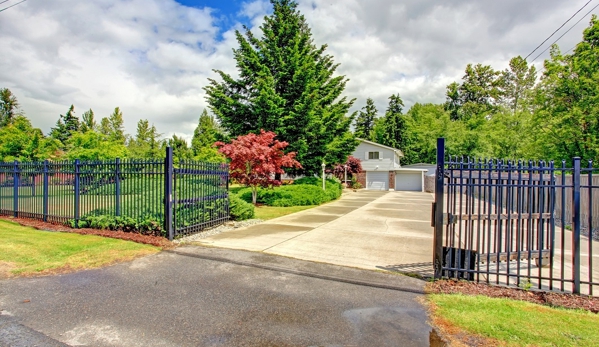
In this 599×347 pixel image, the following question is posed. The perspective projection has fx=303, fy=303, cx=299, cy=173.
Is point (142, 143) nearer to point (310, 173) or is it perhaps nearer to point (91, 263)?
point (310, 173)

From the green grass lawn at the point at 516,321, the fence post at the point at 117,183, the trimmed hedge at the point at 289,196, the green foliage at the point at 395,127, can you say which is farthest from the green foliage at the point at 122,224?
the green foliage at the point at 395,127

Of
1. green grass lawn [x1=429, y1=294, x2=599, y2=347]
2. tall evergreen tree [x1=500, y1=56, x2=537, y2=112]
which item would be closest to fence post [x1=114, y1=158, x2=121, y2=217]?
green grass lawn [x1=429, y1=294, x2=599, y2=347]

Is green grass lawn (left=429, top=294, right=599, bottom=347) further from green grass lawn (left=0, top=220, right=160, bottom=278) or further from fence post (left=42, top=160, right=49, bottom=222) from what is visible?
fence post (left=42, top=160, right=49, bottom=222)

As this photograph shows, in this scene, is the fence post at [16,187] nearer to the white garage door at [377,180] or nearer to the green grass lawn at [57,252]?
the green grass lawn at [57,252]

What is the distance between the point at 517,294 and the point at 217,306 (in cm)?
419

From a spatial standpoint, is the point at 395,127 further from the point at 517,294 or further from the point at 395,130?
the point at 517,294

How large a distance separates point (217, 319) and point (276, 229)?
221 inches

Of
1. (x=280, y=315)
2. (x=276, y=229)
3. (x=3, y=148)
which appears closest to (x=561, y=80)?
(x=276, y=229)

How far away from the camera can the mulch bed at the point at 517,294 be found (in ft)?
13.2

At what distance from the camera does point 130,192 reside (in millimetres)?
7848

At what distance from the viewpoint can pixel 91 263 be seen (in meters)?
5.62

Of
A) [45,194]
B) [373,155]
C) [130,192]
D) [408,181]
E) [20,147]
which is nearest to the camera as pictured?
[130,192]

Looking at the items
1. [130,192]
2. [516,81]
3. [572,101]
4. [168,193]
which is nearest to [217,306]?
[168,193]

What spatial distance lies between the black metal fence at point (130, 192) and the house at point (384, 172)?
1058 inches
